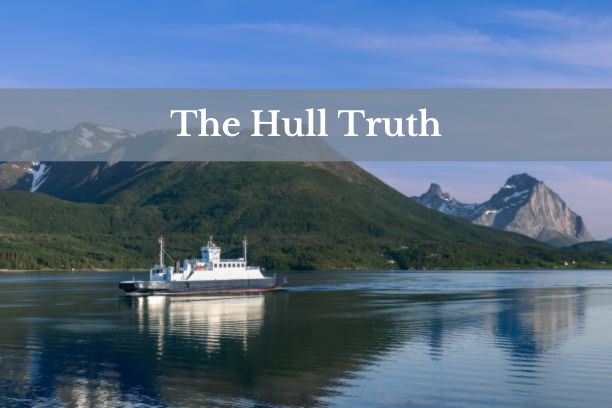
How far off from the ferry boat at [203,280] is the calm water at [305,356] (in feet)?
89.1

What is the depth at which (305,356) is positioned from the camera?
7919 centimetres

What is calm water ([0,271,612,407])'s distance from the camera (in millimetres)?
59603

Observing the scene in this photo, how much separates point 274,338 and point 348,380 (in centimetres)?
2978

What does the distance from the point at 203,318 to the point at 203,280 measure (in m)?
54.4

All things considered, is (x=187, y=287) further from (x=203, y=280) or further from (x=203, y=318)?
(x=203, y=318)

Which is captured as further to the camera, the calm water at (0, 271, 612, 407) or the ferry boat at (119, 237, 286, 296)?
the ferry boat at (119, 237, 286, 296)

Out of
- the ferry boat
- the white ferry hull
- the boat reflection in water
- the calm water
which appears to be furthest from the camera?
the ferry boat

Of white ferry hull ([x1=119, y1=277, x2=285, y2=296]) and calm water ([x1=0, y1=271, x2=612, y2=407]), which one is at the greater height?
white ferry hull ([x1=119, y1=277, x2=285, y2=296])

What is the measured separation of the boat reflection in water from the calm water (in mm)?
313

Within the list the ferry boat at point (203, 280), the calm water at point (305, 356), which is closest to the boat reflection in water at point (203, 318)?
the calm water at point (305, 356)

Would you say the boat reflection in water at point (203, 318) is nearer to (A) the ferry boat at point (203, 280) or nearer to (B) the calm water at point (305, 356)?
(B) the calm water at point (305, 356)

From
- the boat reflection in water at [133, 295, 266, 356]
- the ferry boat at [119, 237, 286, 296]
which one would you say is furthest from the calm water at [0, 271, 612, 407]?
the ferry boat at [119, 237, 286, 296]

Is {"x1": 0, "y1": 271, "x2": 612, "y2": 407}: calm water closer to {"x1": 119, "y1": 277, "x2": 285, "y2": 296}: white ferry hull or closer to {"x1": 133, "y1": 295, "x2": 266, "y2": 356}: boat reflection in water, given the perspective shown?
{"x1": 133, "y1": 295, "x2": 266, "y2": 356}: boat reflection in water

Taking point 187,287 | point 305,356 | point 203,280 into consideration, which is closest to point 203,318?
point 305,356
